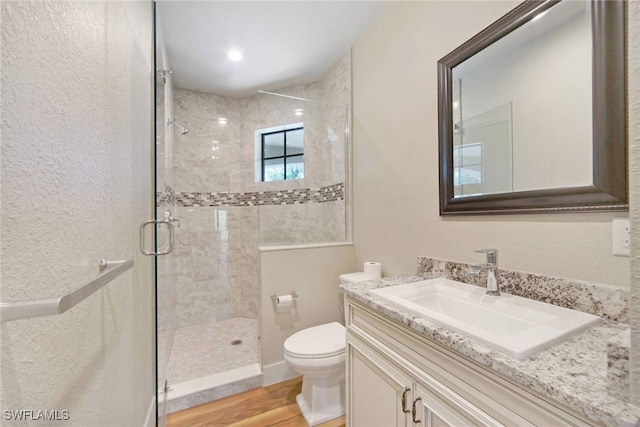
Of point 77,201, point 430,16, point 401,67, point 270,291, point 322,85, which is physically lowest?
point 270,291

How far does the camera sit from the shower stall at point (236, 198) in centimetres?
238

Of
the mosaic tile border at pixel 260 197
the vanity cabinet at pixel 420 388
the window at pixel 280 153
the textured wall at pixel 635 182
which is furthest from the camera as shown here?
the window at pixel 280 153

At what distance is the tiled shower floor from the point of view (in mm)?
1987

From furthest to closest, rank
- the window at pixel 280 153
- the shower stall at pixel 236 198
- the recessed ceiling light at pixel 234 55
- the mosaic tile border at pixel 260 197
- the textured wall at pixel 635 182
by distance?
the window at pixel 280 153
the mosaic tile border at pixel 260 197
the shower stall at pixel 236 198
the recessed ceiling light at pixel 234 55
the textured wall at pixel 635 182

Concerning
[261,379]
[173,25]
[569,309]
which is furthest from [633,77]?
[173,25]

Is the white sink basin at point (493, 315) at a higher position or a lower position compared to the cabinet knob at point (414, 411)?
higher

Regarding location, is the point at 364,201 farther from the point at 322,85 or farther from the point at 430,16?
the point at 322,85

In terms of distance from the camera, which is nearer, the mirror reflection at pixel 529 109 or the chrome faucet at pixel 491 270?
the mirror reflection at pixel 529 109

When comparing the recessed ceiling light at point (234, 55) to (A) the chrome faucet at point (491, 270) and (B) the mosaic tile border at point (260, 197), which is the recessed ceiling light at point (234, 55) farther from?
(A) the chrome faucet at point (491, 270)

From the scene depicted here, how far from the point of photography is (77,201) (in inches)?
27.5

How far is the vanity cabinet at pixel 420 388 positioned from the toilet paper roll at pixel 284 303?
0.77 metres

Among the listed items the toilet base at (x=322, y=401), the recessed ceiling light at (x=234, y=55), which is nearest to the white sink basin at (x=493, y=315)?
the toilet base at (x=322, y=401)

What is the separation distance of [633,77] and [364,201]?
1681 millimetres

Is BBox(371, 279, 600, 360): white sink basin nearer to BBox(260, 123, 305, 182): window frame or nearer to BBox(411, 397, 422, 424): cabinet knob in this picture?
BBox(411, 397, 422, 424): cabinet knob
